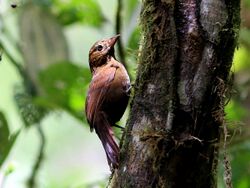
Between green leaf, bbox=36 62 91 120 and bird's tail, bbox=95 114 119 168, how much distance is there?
1.27 meters

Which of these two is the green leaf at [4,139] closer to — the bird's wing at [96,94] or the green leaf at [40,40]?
the bird's wing at [96,94]

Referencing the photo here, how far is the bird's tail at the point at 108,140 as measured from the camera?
2.35 m

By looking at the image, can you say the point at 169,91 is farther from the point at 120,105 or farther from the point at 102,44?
the point at 102,44

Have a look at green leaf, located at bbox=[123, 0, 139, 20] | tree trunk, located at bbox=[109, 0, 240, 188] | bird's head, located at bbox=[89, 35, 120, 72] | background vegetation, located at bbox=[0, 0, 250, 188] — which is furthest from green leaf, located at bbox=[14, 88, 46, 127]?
tree trunk, located at bbox=[109, 0, 240, 188]

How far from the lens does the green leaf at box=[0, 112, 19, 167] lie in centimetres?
306

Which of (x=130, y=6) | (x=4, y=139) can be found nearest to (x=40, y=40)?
(x=130, y=6)

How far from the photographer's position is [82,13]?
14.2 feet

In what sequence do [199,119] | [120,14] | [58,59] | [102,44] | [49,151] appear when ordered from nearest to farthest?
1. [199,119]
2. [102,44]
3. [120,14]
4. [58,59]
5. [49,151]

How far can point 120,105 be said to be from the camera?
8.55 ft

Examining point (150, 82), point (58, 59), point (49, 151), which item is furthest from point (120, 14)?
point (49, 151)

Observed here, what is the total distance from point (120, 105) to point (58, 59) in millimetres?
1591

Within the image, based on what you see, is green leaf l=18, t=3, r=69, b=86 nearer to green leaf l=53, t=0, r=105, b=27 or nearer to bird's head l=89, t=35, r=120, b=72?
green leaf l=53, t=0, r=105, b=27

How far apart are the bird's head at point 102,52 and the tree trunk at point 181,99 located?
2.12ft

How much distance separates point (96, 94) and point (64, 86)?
1.42 metres
